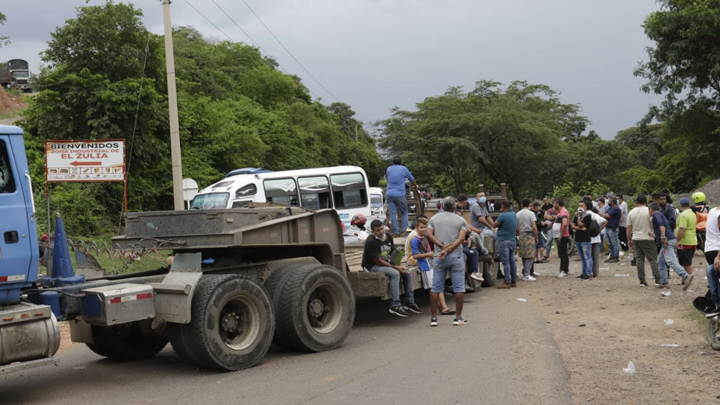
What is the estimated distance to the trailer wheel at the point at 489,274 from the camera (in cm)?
1518

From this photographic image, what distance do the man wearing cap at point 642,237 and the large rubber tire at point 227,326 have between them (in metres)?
8.83

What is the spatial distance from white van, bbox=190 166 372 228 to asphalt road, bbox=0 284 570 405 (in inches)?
→ 425

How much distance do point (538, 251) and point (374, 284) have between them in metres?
13.2

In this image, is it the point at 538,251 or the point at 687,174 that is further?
the point at 687,174

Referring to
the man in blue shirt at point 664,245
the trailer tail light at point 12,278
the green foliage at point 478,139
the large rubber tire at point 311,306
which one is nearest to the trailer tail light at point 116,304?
the trailer tail light at point 12,278

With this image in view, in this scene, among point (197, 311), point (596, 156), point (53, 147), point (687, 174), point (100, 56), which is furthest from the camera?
point (687, 174)

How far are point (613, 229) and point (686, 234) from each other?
6962 mm

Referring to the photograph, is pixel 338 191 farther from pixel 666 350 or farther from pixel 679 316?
pixel 666 350

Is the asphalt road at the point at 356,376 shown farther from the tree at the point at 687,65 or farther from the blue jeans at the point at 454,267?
the tree at the point at 687,65

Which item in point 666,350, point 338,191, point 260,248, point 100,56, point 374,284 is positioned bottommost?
point 666,350

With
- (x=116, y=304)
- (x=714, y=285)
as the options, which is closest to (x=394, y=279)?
(x=714, y=285)

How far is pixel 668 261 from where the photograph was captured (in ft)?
43.5

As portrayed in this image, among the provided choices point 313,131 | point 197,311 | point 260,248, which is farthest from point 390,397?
point 313,131

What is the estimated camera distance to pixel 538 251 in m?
22.1
